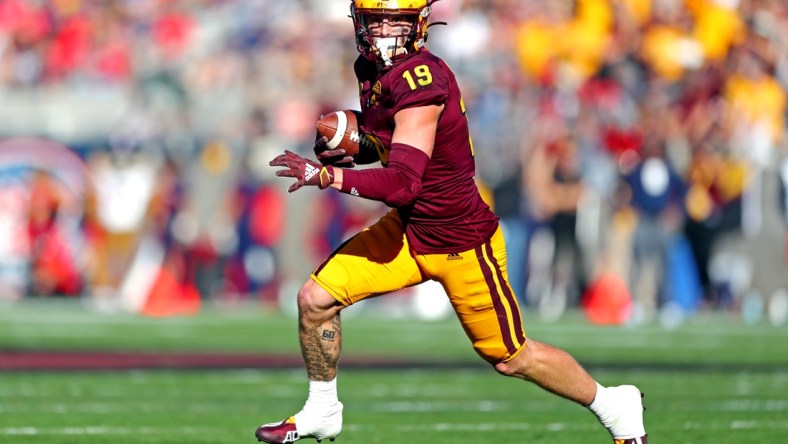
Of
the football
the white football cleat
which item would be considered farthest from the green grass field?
the football

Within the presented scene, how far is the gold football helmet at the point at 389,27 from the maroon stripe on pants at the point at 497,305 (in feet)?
2.93

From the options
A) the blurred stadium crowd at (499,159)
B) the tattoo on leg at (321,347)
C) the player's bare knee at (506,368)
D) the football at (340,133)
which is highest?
the blurred stadium crowd at (499,159)

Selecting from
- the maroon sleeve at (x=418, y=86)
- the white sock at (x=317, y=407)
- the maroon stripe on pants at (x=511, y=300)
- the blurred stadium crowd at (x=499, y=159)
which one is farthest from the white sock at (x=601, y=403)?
the blurred stadium crowd at (x=499, y=159)

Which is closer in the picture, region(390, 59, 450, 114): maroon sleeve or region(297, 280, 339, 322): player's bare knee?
region(390, 59, 450, 114): maroon sleeve

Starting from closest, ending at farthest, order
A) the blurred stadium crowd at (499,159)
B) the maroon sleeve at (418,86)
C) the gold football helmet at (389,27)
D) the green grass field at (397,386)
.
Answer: the maroon sleeve at (418,86)
the gold football helmet at (389,27)
the green grass field at (397,386)
the blurred stadium crowd at (499,159)

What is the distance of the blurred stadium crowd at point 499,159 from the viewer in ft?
47.5

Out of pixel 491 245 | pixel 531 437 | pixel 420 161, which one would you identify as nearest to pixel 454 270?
pixel 491 245

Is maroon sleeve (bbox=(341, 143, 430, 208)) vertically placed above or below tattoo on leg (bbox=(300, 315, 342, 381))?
above

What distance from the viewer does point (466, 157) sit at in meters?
5.88

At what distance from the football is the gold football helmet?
1.47 feet

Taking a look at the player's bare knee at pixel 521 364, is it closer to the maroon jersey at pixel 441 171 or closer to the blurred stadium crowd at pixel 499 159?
the maroon jersey at pixel 441 171

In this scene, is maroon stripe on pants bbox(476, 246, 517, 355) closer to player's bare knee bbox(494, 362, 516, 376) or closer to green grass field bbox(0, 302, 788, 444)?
player's bare knee bbox(494, 362, 516, 376)

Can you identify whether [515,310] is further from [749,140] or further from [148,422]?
[749,140]

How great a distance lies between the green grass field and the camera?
7.01 metres
